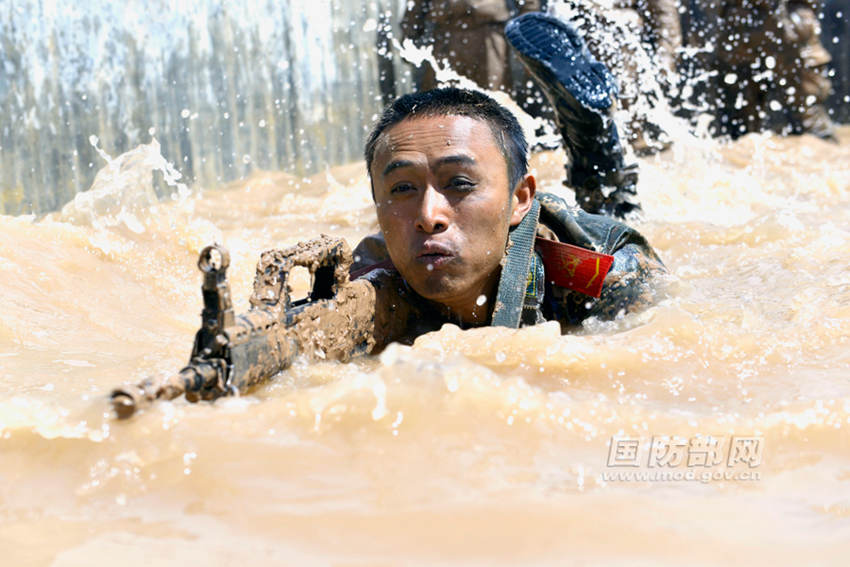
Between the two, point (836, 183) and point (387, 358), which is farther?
point (836, 183)

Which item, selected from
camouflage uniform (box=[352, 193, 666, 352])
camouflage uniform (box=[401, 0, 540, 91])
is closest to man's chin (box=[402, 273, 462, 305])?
camouflage uniform (box=[352, 193, 666, 352])

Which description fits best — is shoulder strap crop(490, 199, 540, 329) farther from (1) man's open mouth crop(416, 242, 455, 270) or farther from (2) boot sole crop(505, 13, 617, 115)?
(2) boot sole crop(505, 13, 617, 115)

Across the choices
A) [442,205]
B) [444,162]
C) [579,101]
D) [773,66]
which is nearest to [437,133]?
[444,162]

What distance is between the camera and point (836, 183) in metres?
6.54

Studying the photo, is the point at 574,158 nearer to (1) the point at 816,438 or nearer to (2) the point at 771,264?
(2) the point at 771,264

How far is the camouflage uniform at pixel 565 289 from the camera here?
2.61 meters

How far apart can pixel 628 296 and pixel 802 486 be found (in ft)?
3.68

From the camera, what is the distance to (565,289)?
8.93 ft

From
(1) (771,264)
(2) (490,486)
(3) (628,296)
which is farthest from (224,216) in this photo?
(2) (490,486)

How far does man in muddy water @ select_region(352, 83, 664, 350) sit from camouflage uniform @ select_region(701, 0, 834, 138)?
7153mm

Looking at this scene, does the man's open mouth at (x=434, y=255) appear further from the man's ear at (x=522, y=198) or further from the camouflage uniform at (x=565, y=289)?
the man's ear at (x=522, y=198)

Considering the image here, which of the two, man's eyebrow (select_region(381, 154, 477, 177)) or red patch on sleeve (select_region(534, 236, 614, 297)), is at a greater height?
man's eyebrow (select_region(381, 154, 477, 177))

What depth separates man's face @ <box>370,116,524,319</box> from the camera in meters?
2.46

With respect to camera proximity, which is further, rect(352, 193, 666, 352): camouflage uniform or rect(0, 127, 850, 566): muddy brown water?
rect(352, 193, 666, 352): camouflage uniform
